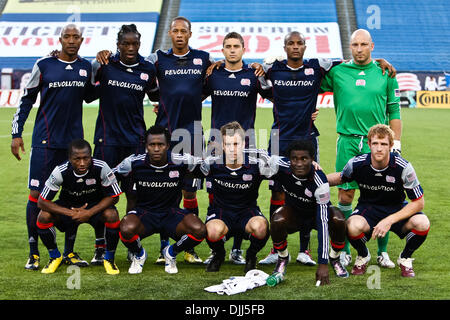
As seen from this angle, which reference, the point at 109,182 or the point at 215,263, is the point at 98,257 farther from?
the point at 215,263

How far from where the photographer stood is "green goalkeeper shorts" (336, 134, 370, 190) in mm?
6047

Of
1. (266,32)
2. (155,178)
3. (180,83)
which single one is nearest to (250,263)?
(155,178)

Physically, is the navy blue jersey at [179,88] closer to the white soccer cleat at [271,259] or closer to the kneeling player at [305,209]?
the kneeling player at [305,209]

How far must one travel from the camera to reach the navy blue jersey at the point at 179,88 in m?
6.17

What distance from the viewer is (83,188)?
561 centimetres

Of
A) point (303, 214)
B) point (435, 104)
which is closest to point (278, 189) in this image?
point (303, 214)

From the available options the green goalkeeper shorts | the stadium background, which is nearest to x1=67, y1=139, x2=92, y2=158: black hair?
the green goalkeeper shorts

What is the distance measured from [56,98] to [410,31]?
3073cm

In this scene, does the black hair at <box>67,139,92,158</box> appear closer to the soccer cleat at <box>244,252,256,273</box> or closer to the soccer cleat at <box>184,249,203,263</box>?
the soccer cleat at <box>184,249,203,263</box>

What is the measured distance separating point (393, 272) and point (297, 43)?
88.5 inches

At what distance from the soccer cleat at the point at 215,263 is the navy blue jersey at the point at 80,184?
3.34 feet

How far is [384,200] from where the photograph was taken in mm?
5586

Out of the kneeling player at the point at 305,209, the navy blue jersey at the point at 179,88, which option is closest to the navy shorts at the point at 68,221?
the navy blue jersey at the point at 179,88
